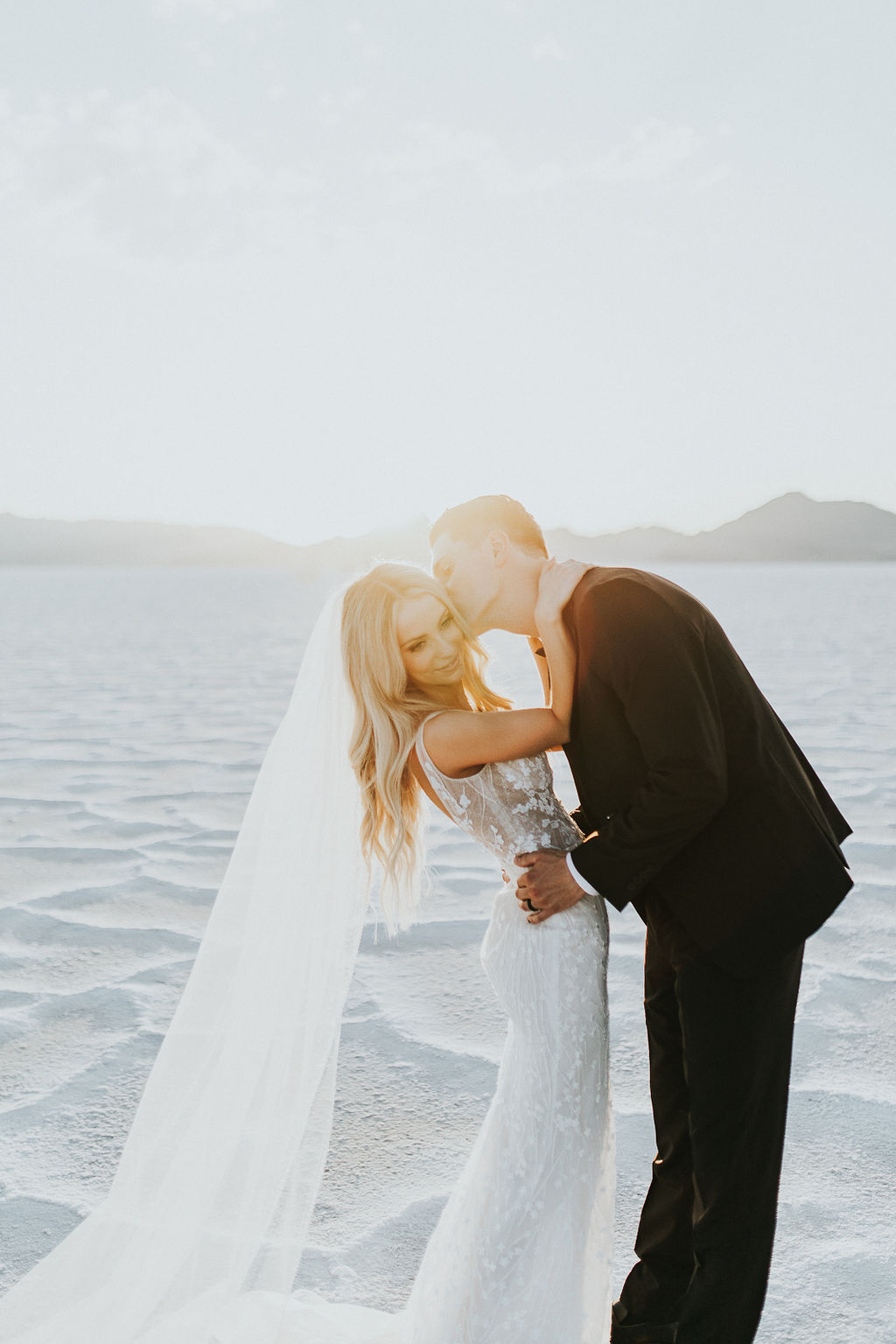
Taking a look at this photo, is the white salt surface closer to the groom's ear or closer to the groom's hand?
the groom's ear

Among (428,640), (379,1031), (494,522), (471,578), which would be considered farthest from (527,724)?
A: (379,1031)

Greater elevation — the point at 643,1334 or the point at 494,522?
the point at 494,522

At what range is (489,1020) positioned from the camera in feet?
14.5

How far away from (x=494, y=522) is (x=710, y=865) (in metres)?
0.98

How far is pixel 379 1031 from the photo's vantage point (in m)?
4.28

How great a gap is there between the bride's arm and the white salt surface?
1.24 feet

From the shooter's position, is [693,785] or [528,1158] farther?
[528,1158]

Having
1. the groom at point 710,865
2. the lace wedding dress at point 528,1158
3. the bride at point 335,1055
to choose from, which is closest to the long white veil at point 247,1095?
the bride at point 335,1055

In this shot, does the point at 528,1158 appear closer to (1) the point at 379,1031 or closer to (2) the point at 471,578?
(2) the point at 471,578

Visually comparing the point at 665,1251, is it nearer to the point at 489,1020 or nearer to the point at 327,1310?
the point at 327,1310

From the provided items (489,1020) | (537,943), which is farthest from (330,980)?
(489,1020)

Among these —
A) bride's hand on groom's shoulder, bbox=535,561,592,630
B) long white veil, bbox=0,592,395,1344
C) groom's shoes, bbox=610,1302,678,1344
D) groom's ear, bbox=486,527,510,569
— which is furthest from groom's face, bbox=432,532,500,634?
groom's shoes, bbox=610,1302,678,1344

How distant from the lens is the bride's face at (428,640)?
255 cm

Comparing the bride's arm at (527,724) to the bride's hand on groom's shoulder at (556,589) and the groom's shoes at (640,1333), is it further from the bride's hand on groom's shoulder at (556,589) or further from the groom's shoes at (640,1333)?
the groom's shoes at (640,1333)
